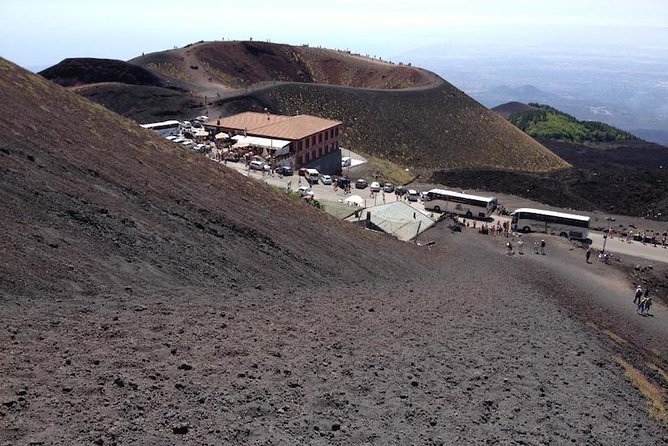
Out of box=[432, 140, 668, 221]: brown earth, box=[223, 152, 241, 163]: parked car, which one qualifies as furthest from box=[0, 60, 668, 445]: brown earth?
box=[432, 140, 668, 221]: brown earth

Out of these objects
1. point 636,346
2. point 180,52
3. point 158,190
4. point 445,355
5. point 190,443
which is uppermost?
point 180,52

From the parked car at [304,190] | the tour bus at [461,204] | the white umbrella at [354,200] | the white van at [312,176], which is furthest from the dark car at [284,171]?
the tour bus at [461,204]

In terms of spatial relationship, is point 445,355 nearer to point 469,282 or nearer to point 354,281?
point 354,281

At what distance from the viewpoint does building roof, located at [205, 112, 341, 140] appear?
61750 mm

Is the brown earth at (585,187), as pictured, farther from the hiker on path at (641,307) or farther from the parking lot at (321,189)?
the hiker on path at (641,307)

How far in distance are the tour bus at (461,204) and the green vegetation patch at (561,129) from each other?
88912 millimetres

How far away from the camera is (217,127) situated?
6419 centimetres

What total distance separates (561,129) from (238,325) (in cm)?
13377

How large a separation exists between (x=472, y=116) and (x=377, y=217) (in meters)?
60.6

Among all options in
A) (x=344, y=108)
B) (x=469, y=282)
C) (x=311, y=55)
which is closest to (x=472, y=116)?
(x=344, y=108)

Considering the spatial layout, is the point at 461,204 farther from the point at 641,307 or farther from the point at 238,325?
the point at 238,325

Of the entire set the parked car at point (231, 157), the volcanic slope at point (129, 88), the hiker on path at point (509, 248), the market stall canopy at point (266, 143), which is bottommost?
the hiker on path at point (509, 248)

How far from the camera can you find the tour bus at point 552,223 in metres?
45.2

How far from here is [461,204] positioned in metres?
49.6
